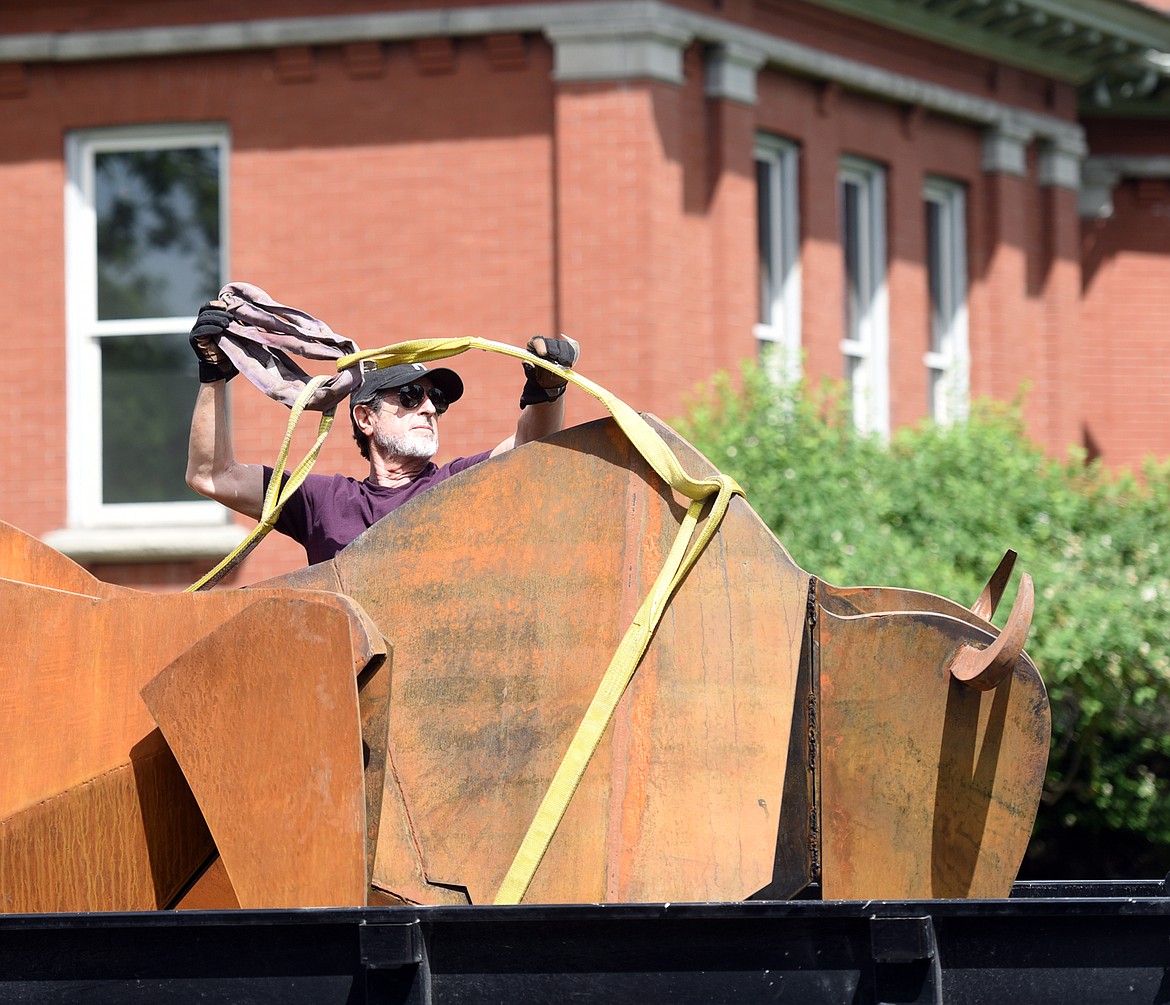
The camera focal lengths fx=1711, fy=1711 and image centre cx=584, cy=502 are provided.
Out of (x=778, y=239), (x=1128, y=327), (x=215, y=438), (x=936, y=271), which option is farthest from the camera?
(x=1128, y=327)

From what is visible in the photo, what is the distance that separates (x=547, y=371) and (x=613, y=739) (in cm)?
104

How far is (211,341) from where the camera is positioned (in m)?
4.07

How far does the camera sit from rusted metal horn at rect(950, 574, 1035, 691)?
3002 millimetres

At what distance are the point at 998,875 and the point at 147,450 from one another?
810 centimetres

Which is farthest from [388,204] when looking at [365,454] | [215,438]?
[215,438]

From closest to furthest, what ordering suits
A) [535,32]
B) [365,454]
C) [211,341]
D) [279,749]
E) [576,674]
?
[279,749] < [576,674] < [211,341] < [365,454] < [535,32]

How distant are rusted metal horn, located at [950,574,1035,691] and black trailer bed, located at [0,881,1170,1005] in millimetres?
531

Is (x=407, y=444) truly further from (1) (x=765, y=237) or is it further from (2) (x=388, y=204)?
(1) (x=765, y=237)

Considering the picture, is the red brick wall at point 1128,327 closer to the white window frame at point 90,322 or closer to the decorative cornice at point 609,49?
the decorative cornice at point 609,49

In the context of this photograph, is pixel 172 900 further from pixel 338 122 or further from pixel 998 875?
pixel 338 122

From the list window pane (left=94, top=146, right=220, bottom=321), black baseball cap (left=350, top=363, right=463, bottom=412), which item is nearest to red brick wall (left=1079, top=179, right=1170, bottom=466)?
window pane (left=94, top=146, right=220, bottom=321)

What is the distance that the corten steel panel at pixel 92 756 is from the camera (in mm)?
3229

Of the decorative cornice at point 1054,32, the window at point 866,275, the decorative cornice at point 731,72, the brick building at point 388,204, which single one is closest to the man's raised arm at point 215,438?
the brick building at point 388,204

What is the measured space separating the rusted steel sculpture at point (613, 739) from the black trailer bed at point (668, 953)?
1.49ft
